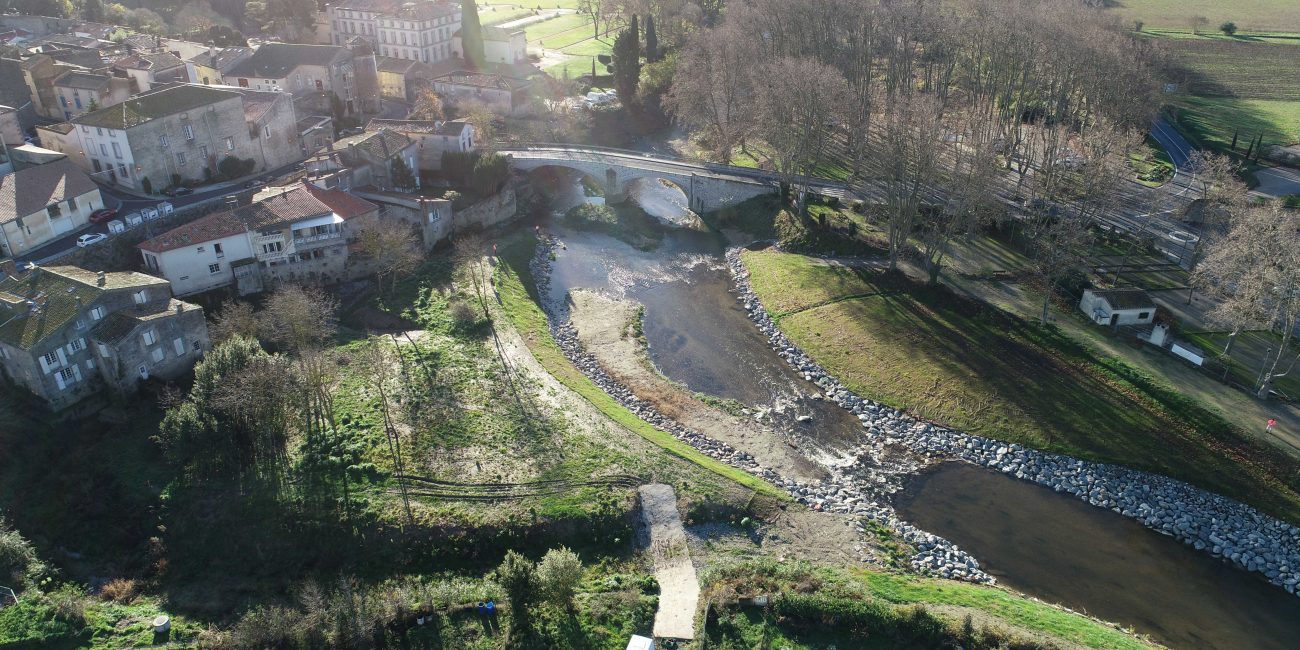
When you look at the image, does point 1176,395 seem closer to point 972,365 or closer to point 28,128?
point 972,365

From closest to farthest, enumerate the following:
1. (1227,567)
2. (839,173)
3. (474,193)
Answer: (1227,567) < (474,193) < (839,173)

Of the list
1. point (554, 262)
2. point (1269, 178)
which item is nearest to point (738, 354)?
point (554, 262)

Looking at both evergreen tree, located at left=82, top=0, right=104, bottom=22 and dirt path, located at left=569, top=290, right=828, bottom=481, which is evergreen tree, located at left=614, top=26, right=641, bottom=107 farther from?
evergreen tree, located at left=82, top=0, right=104, bottom=22

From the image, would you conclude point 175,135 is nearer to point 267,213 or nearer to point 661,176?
point 267,213

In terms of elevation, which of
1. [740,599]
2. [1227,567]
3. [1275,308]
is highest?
[1275,308]

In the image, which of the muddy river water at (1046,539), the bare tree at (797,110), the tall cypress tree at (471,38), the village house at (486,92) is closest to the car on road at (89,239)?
the muddy river water at (1046,539)

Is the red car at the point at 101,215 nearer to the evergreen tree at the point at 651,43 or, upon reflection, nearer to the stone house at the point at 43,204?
the stone house at the point at 43,204

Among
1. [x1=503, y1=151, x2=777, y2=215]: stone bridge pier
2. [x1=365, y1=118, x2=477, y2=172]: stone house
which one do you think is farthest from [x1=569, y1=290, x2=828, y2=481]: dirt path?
[x1=365, y1=118, x2=477, y2=172]: stone house
